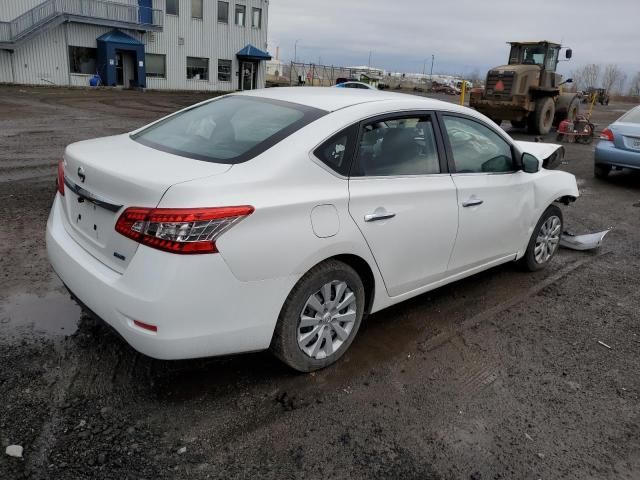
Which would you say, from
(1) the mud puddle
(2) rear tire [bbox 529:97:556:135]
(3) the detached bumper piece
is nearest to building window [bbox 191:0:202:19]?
(2) rear tire [bbox 529:97:556:135]

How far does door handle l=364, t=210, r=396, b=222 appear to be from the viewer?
315 cm

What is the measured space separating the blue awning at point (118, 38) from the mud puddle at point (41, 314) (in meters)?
30.6

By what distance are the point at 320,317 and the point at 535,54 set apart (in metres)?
17.6

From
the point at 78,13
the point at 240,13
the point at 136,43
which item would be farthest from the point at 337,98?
the point at 240,13

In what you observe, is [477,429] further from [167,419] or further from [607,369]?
[167,419]

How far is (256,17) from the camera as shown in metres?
37.7

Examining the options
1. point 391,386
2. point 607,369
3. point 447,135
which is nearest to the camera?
point 391,386

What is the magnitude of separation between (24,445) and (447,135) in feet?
10.4

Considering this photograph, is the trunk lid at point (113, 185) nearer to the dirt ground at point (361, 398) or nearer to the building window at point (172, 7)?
the dirt ground at point (361, 398)

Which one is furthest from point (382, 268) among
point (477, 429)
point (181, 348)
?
point (181, 348)

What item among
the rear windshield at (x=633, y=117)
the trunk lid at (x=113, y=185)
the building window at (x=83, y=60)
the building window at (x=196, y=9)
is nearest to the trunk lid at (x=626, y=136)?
the rear windshield at (x=633, y=117)

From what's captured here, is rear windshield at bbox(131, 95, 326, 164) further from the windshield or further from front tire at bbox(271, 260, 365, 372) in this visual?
the windshield

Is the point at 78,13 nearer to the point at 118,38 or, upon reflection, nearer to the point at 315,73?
the point at 118,38

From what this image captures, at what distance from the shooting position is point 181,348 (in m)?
2.60
